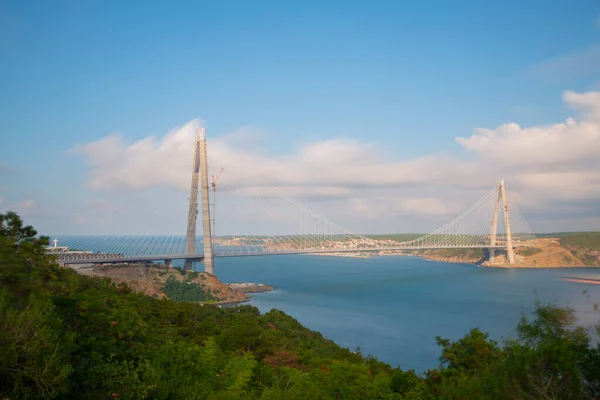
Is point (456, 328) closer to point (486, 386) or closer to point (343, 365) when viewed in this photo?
point (343, 365)

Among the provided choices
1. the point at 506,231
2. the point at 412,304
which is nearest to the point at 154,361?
the point at 412,304

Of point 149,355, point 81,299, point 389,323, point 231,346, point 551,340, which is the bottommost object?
A: point 389,323

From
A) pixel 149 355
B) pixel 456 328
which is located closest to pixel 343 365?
pixel 149 355

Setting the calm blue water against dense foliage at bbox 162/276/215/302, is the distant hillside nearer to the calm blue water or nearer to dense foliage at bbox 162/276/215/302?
the calm blue water

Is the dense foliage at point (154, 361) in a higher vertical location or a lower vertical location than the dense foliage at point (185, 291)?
higher

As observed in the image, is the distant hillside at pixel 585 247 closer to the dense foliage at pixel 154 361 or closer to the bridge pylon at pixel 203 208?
the bridge pylon at pixel 203 208

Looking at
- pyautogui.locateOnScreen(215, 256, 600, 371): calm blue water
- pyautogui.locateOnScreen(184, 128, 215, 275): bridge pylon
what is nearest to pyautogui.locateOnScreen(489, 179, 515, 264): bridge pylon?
pyautogui.locateOnScreen(215, 256, 600, 371): calm blue water

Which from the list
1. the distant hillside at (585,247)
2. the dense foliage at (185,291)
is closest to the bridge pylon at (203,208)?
the dense foliage at (185,291)

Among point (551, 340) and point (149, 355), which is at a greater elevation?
point (551, 340)
